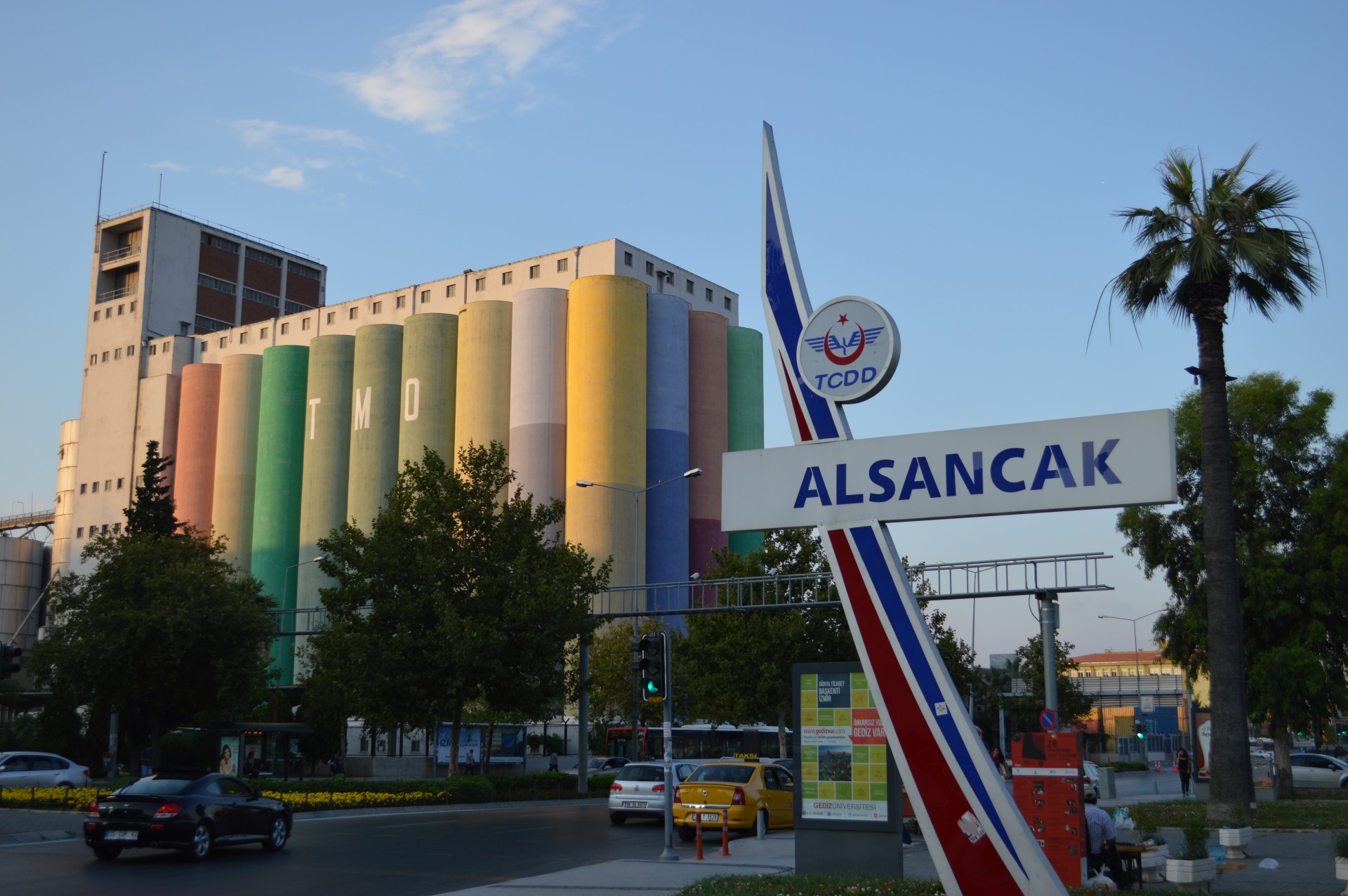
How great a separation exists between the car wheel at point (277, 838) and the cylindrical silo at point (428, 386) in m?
57.6

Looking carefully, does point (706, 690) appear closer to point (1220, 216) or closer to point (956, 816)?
point (1220, 216)

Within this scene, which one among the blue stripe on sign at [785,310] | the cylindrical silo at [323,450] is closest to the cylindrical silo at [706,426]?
the cylindrical silo at [323,450]

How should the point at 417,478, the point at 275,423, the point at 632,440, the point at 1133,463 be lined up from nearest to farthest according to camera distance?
1. the point at 1133,463
2. the point at 417,478
3. the point at 632,440
4. the point at 275,423

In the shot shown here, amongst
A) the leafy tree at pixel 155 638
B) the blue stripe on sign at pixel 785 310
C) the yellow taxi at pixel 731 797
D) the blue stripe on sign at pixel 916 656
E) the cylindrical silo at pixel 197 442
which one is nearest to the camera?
the blue stripe on sign at pixel 916 656

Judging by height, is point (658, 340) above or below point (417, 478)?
above

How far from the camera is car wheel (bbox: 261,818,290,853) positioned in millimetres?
20984

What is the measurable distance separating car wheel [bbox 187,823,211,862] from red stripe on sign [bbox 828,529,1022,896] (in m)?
14.0

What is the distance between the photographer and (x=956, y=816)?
9008mm

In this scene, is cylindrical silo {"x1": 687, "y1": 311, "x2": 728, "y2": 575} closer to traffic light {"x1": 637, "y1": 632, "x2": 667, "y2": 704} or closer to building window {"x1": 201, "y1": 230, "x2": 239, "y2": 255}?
building window {"x1": 201, "y1": 230, "x2": 239, "y2": 255}

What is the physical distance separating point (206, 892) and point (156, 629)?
26148mm

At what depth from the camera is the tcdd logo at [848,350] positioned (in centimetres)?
991

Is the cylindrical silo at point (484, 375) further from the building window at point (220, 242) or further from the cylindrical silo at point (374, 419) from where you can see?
the building window at point (220, 242)

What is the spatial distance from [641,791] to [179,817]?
1143cm

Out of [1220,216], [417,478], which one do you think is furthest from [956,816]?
[417,478]
